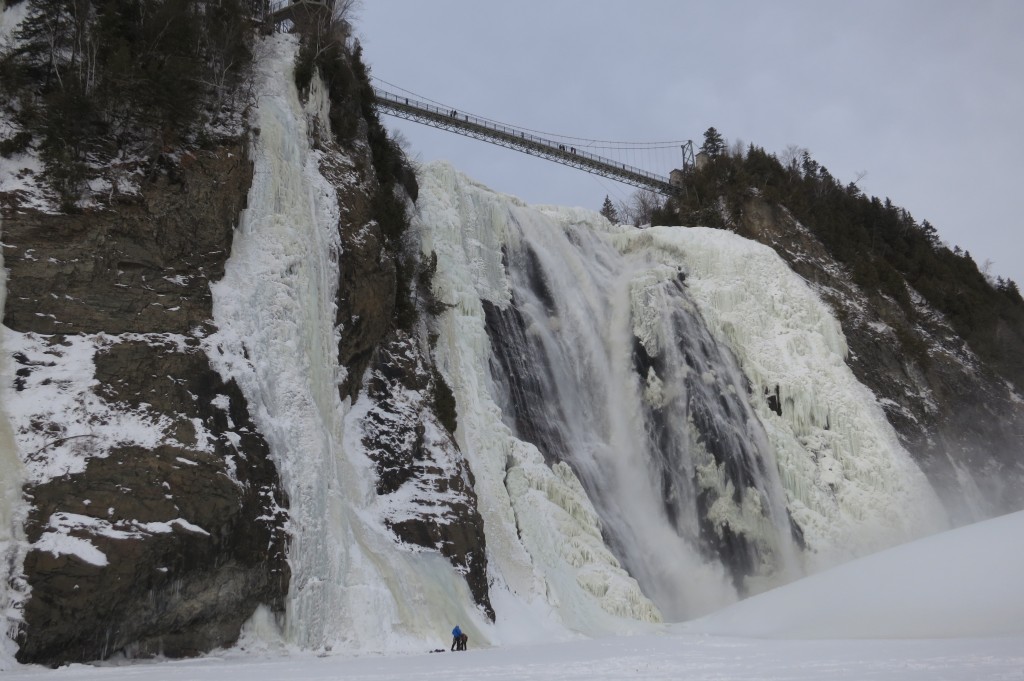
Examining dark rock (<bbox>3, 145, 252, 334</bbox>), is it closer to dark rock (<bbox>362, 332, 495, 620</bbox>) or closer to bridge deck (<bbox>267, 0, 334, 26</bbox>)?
dark rock (<bbox>362, 332, 495, 620</bbox>)

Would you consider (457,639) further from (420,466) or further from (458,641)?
(420,466)

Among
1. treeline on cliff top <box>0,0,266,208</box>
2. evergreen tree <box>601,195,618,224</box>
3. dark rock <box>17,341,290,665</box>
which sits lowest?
dark rock <box>17,341,290,665</box>

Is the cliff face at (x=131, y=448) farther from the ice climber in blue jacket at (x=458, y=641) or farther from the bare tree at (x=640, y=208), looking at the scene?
the bare tree at (x=640, y=208)

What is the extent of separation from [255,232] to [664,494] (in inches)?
A: 539

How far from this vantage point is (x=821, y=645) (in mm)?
12641

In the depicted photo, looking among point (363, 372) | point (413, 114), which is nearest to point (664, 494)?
point (363, 372)

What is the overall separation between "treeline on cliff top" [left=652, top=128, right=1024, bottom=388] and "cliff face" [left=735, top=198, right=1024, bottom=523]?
1.00 meters

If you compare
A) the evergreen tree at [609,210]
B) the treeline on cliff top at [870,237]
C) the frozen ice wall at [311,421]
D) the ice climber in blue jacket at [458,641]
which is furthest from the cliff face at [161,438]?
the evergreen tree at [609,210]

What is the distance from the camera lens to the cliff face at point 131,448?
39.7 ft

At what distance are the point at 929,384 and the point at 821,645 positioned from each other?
2675 centimetres

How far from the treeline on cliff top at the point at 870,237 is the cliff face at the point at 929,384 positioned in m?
1.00

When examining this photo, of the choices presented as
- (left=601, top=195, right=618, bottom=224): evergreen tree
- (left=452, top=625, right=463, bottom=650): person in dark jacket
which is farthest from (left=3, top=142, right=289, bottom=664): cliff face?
(left=601, top=195, right=618, bottom=224): evergreen tree

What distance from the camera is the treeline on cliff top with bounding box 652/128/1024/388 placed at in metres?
42.4

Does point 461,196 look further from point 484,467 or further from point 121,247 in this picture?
point 121,247
